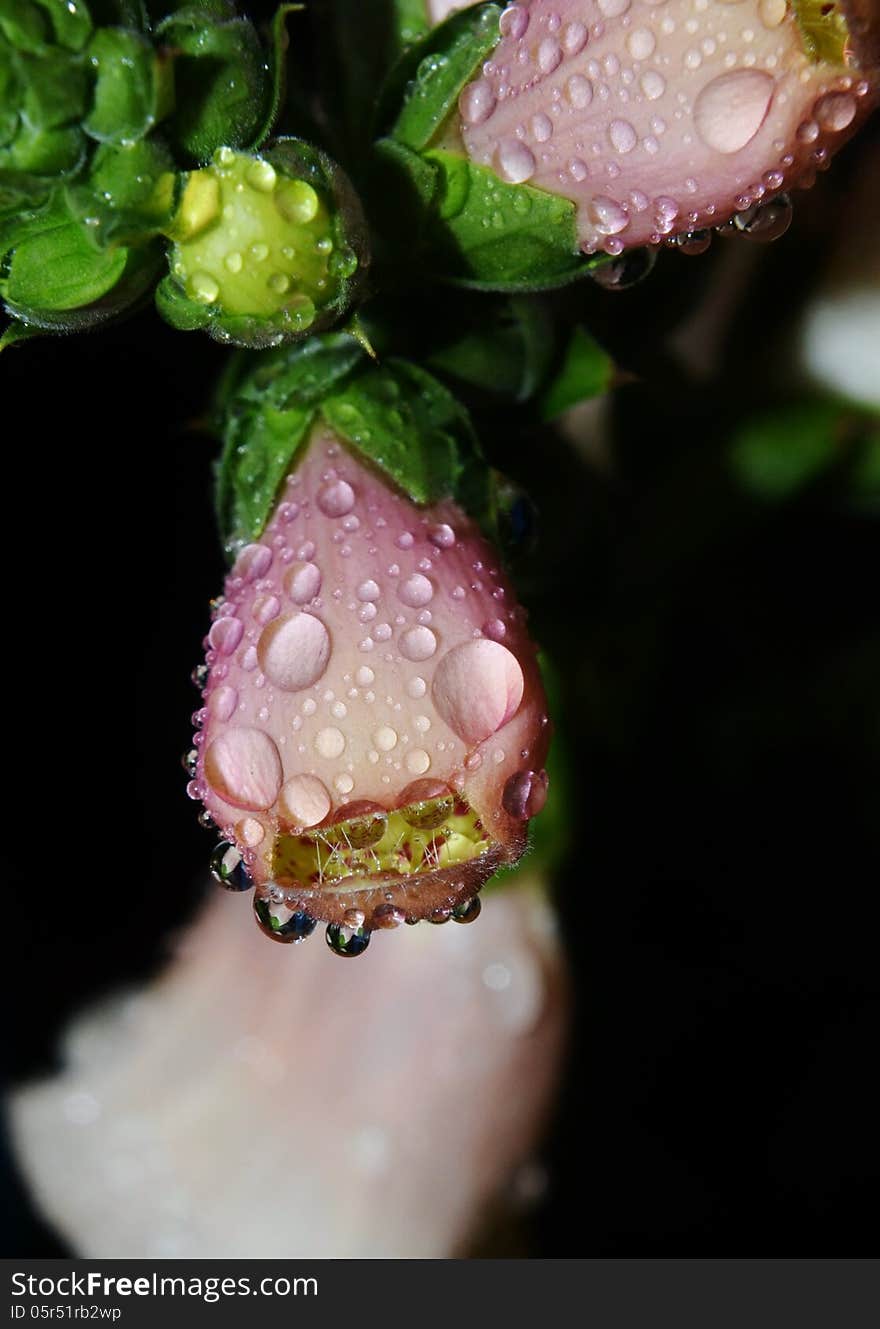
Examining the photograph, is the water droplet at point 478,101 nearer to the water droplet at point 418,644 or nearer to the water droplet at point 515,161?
the water droplet at point 515,161

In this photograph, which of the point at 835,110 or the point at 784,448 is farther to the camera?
the point at 784,448

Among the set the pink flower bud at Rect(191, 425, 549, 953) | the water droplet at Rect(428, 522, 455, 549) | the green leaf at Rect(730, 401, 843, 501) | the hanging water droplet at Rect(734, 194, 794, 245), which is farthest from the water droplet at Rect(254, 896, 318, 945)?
the green leaf at Rect(730, 401, 843, 501)

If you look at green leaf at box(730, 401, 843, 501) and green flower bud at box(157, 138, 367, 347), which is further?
green leaf at box(730, 401, 843, 501)

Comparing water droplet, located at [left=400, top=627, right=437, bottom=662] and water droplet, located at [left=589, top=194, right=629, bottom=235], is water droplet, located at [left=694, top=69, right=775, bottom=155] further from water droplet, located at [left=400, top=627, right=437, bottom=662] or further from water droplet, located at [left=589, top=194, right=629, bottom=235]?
water droplet, located at [left=400, top=627, right=437, bottom=662]

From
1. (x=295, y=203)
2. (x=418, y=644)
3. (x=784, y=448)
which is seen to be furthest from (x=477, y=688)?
(x=784, y=448)

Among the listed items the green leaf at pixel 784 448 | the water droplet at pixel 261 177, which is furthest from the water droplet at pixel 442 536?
the green leaf at pixel 784 448

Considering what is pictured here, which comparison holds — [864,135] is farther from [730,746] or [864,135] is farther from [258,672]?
[258,672]

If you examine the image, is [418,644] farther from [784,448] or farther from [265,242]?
[784,448]
